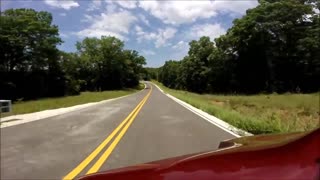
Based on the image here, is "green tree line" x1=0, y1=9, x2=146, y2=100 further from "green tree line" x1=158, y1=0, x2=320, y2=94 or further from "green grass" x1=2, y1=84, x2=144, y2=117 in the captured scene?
"green tree line" x1=158, y1=0, x2=320, y2=94

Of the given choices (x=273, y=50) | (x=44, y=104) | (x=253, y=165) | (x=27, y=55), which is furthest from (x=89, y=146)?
(x=27, y=55)

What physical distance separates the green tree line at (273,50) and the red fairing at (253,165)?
64.7 metres

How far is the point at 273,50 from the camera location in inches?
2975

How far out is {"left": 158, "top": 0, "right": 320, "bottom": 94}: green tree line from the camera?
231ft

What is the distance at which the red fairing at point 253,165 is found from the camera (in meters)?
1.83

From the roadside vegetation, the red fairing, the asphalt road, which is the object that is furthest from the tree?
the red fairing

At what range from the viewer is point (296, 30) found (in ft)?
237

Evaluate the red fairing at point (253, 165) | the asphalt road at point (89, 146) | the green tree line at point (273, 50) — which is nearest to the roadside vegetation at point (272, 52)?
the green tree line at point (273, 50)

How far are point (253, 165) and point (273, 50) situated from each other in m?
75.6

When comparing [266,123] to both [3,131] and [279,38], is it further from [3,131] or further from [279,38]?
[279,38]

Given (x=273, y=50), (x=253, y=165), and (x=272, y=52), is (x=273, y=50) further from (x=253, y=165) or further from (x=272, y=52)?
(x=253, y=165)

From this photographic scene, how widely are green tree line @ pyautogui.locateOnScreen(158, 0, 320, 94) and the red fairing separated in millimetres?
64729

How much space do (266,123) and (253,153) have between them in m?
13.2

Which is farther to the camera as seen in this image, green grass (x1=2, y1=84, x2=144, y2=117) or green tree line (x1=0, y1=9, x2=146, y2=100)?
green tree line (x1=0, y1=9, x2=146, y2=100)
